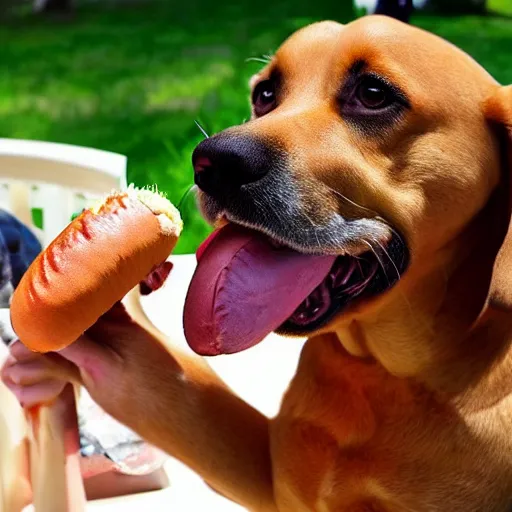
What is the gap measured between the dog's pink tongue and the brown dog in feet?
0.06

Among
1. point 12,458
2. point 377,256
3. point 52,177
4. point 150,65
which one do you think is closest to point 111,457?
point 12,458

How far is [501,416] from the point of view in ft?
2.23

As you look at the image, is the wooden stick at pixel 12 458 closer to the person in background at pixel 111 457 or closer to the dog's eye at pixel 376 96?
the person in background at pixel 111 457

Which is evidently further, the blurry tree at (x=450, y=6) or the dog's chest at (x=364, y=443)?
the blurry tree at (x=450, y=6)

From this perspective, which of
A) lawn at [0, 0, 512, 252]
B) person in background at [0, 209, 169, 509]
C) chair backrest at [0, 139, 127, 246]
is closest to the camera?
person in background at [0, 209, 169, 509]

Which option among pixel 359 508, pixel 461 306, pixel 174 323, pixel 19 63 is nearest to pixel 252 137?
pixel 461 306

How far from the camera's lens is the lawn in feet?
8.42

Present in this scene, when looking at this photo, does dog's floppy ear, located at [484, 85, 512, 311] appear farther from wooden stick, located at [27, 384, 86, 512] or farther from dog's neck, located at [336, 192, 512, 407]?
wooden stick, located at [27, 384, 86, 512]

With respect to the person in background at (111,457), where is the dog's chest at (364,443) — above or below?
above

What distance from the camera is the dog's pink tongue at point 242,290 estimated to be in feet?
1.90

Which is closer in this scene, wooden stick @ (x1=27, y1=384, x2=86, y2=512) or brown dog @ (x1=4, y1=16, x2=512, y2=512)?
brown dog @ (x1=4, y1=16, x2=512, y2=512)

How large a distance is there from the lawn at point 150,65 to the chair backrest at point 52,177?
37.7 inches

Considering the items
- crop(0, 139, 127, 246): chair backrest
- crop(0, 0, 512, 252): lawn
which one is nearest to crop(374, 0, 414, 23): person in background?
crop(0, 0, 512, 252): lawn

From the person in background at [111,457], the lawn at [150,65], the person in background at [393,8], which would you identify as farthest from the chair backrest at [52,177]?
the lawn at [150,65]
